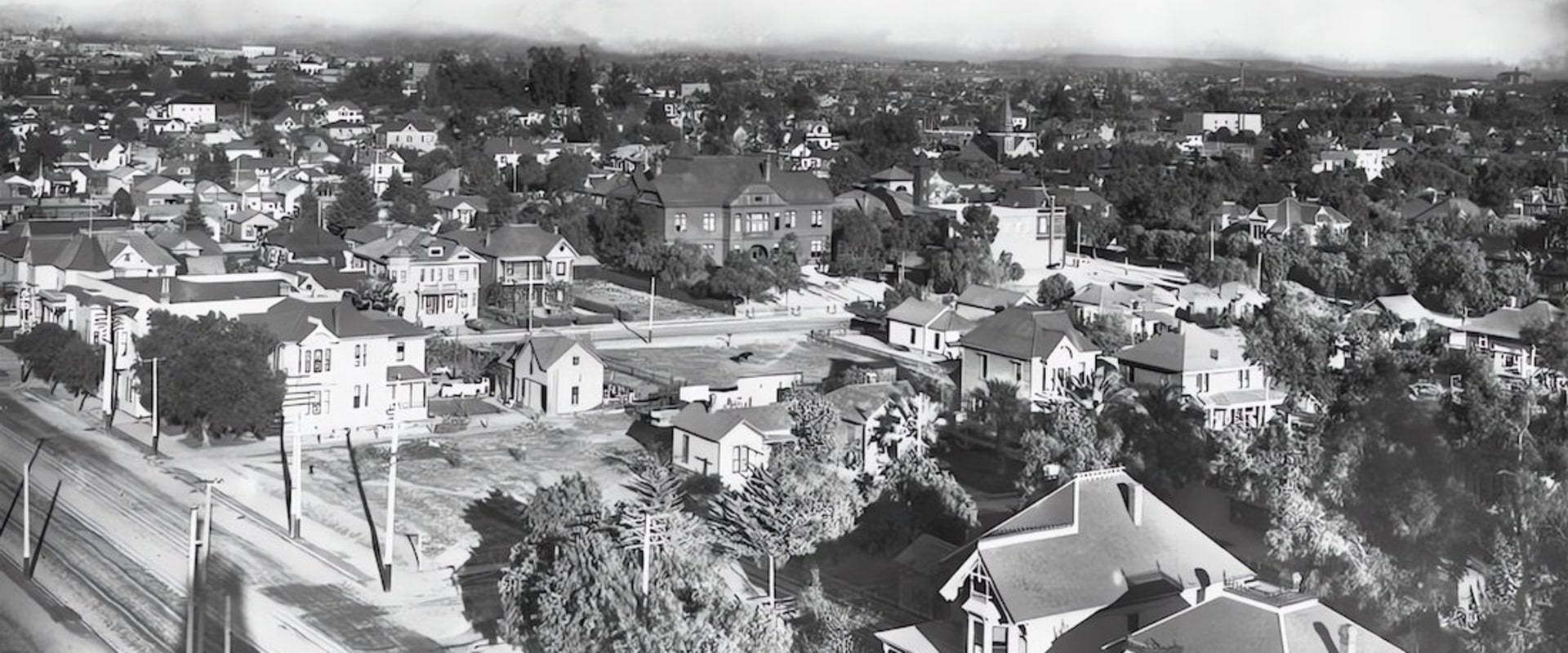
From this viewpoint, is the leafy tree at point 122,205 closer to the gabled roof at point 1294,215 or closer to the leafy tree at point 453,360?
the leafy tree at point 453,360

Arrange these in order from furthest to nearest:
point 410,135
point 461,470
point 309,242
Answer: point 410,135 → point 309,242 → point 461,470

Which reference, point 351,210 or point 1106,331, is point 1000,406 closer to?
point 1106,331

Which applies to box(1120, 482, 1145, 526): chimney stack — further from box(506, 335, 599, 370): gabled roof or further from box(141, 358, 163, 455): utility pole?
box(141, 358, 163, 455): utility pole

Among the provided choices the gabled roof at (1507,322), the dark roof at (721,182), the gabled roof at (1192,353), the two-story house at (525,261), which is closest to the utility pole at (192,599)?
the gabled roof at (1192,353)

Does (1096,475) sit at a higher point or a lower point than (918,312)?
higher

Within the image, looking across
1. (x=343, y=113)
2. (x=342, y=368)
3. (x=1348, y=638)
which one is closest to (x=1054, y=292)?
(x=342, y=368)

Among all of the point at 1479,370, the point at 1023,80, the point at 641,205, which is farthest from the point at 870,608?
the point at 1023,80

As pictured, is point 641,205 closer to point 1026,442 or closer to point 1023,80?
point 1026,442

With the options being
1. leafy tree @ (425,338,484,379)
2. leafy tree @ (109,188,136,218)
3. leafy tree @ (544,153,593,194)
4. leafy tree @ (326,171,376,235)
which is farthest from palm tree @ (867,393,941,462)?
leafy tree @ (109,188,136,218)
